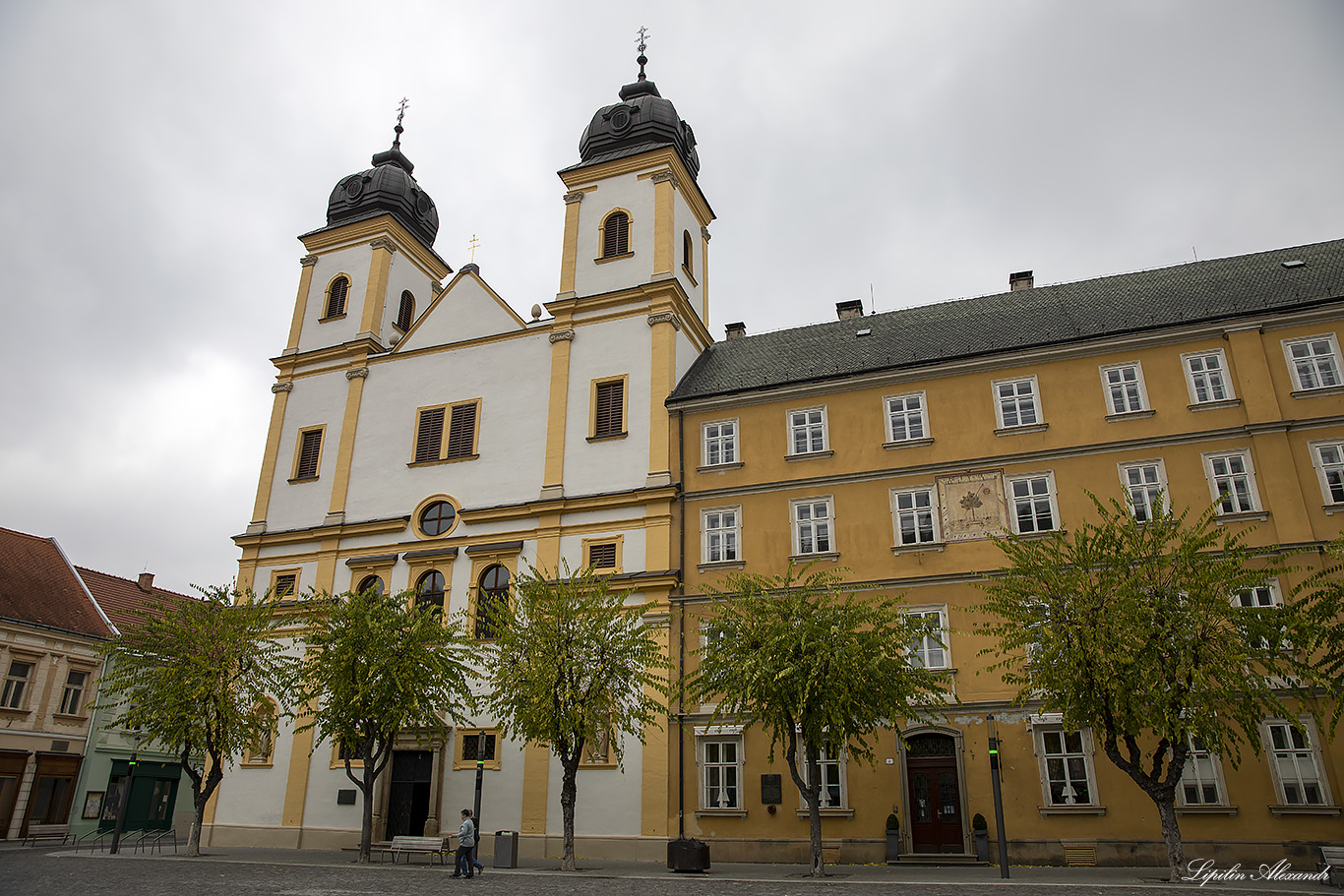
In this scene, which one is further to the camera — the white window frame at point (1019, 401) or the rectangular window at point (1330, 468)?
the white window frame at point (1019, 401)

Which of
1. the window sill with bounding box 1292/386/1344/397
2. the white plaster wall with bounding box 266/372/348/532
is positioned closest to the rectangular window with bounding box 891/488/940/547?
the window sill with bounding box 1292/386/1344/397

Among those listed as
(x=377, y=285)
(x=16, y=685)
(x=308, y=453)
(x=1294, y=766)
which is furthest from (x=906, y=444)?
(x=16, y=685)

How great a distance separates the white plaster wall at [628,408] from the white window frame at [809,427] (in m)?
4.50

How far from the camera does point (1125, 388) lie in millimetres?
25000

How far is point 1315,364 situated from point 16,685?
41376mm

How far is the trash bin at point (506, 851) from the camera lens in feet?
75.8

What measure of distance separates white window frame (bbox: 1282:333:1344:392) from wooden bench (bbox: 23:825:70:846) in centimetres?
3969

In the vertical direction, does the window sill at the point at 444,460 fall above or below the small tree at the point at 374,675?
above

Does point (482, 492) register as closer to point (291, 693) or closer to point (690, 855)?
point (291, 693)

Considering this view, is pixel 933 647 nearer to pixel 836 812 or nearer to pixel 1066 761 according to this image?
pixel 1066 761

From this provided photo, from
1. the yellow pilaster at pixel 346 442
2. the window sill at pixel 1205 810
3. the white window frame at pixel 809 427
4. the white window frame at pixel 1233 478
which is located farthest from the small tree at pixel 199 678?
the white window frame at pixel 1233 478

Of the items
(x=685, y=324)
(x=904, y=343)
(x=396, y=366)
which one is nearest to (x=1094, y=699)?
(x=904, y=343)

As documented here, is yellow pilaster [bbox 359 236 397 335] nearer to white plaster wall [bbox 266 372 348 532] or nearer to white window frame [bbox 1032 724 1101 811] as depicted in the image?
white plaster wall [bbox 266 372 348 532]

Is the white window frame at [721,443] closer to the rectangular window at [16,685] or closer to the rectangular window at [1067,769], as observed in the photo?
the rectangular window at [1067,769]
